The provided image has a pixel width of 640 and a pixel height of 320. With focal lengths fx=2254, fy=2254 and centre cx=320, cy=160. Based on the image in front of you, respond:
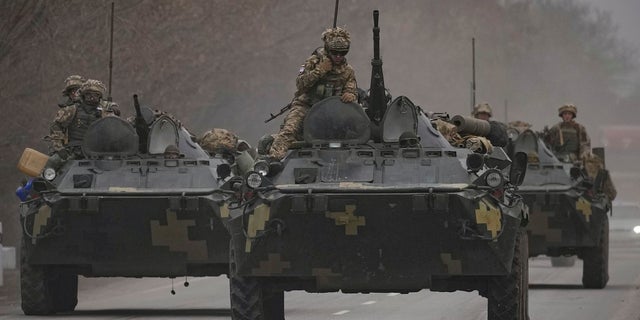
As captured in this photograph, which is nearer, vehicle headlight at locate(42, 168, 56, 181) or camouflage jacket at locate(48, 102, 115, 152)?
vehicle headlight at locate(42, 168, 56, 181)

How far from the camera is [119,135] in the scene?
81.6 ft

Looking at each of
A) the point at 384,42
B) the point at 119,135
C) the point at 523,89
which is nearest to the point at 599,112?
the point at 523,89

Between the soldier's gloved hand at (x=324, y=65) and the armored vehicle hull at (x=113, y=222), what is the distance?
145 inches

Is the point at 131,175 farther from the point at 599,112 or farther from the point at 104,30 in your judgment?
the point at 599,112

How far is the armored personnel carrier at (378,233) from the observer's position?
18.5 m

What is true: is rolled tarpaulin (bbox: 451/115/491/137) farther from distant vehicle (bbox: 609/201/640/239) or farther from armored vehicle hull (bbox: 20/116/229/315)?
distant vehicle (bbox: 609/201/640/239)

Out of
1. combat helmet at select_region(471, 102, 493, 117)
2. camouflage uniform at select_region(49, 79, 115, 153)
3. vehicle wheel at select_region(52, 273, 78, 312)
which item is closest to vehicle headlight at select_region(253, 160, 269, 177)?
vehicle wheel at select_region(52, 273, 78, 312)

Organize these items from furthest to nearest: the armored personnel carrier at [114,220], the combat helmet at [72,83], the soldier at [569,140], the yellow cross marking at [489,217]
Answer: the soldier at [569,140], the combat helmet at [72,83], the armored personnel carrier at [114,220], the yellow cross marking at [489,217]

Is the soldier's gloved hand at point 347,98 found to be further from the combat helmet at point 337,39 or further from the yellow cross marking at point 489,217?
the yellow cross marking at point 489,217

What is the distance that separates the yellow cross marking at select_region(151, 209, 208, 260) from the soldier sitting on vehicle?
1.88m

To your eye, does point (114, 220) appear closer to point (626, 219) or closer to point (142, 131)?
point (142, 131)

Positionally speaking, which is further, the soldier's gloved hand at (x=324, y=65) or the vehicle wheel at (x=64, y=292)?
the vehicle wheel at (x=64, y=292)

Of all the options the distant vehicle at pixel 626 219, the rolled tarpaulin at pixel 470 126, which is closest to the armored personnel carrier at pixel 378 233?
the rolled tarpaulin at pixel 470 126

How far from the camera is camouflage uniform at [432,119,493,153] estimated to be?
21.1 m
